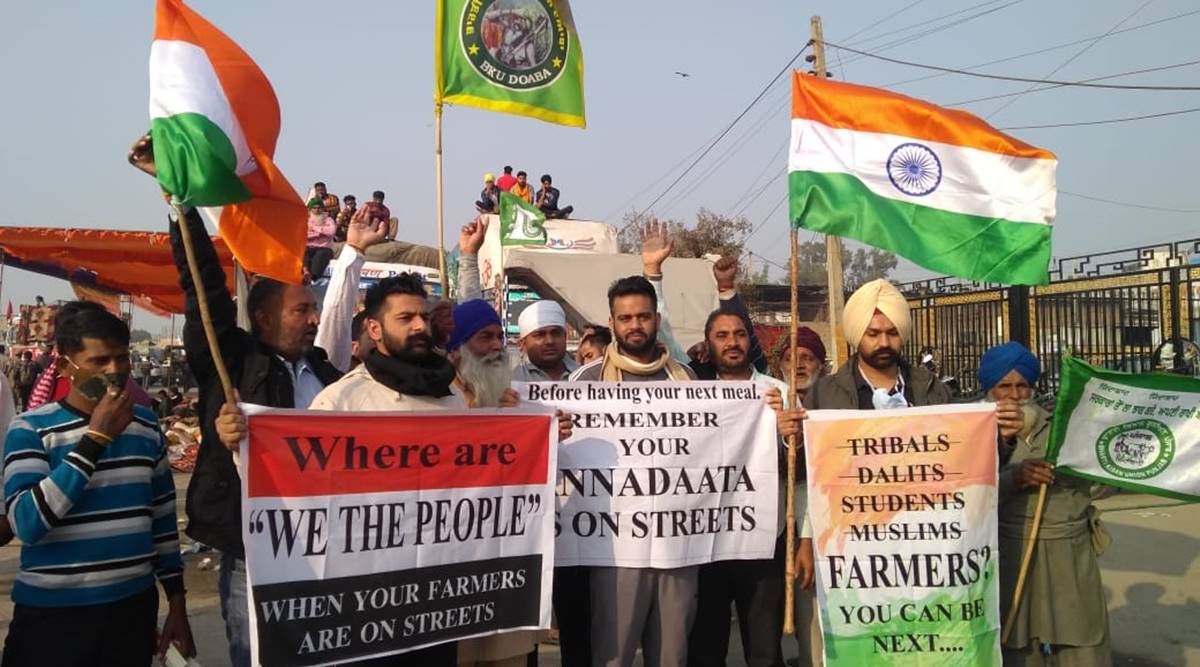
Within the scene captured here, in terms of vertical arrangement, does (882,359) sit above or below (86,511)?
above

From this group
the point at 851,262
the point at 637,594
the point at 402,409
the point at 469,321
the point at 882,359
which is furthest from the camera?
the point at 851,262

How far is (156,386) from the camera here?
93.6 ft

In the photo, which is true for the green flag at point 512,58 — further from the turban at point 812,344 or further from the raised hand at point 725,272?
the turban at point 812,344

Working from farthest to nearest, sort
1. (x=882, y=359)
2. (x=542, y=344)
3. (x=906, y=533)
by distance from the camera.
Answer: (x=542, y=344) → (x=882, y=359) → (x=906, y=533)

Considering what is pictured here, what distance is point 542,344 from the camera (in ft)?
14.7

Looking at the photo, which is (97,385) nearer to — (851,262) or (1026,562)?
(1026,562)

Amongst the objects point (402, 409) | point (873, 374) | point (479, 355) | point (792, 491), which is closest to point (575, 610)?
point (792, 491)

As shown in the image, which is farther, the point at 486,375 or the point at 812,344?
the point at 812,344

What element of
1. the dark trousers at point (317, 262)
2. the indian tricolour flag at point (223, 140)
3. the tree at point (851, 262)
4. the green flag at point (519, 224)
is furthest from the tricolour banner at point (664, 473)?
the tree at point (851, 262)

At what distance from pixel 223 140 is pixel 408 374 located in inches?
42.1

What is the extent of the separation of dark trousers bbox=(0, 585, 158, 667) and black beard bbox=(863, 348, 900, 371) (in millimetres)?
3037

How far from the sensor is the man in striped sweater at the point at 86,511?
2668 mm

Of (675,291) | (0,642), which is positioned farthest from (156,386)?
(0,642)

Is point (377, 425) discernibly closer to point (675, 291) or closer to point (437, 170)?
point (437, 170)
